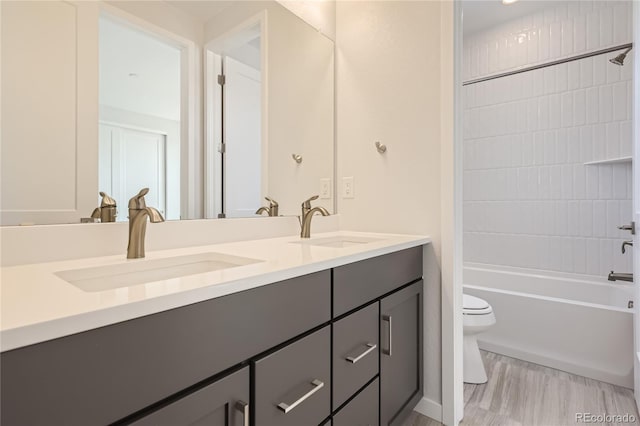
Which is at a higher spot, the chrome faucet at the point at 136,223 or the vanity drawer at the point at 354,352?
the chrome faucet at the point at 136,223

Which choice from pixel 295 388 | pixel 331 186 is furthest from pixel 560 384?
pixel 295 388

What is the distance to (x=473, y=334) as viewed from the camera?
1.87m

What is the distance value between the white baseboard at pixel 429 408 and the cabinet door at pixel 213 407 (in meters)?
1.16

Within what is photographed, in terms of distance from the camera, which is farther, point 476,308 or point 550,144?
point 550,144

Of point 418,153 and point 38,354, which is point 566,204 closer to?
point 418,153

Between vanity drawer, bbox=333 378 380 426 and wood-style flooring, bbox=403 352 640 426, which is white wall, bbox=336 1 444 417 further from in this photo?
vanity drawer, bbox=333 378 380 426

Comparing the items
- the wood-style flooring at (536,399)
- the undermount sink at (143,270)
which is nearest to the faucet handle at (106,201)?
the undermount sink at (143,270)

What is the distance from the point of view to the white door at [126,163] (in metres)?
1.01

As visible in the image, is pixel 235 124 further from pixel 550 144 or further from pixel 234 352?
pixel 550 144

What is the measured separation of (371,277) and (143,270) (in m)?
0.70

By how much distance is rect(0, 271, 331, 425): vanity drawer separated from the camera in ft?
1.42

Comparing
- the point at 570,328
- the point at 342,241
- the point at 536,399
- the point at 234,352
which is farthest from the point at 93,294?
the point at 570,328

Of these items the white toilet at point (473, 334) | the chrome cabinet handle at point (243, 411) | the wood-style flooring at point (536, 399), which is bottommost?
the wood-style flooring at point (536, 399)

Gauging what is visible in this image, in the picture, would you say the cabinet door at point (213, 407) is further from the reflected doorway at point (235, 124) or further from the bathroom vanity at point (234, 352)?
the reflected doorway at point (235, 124)
